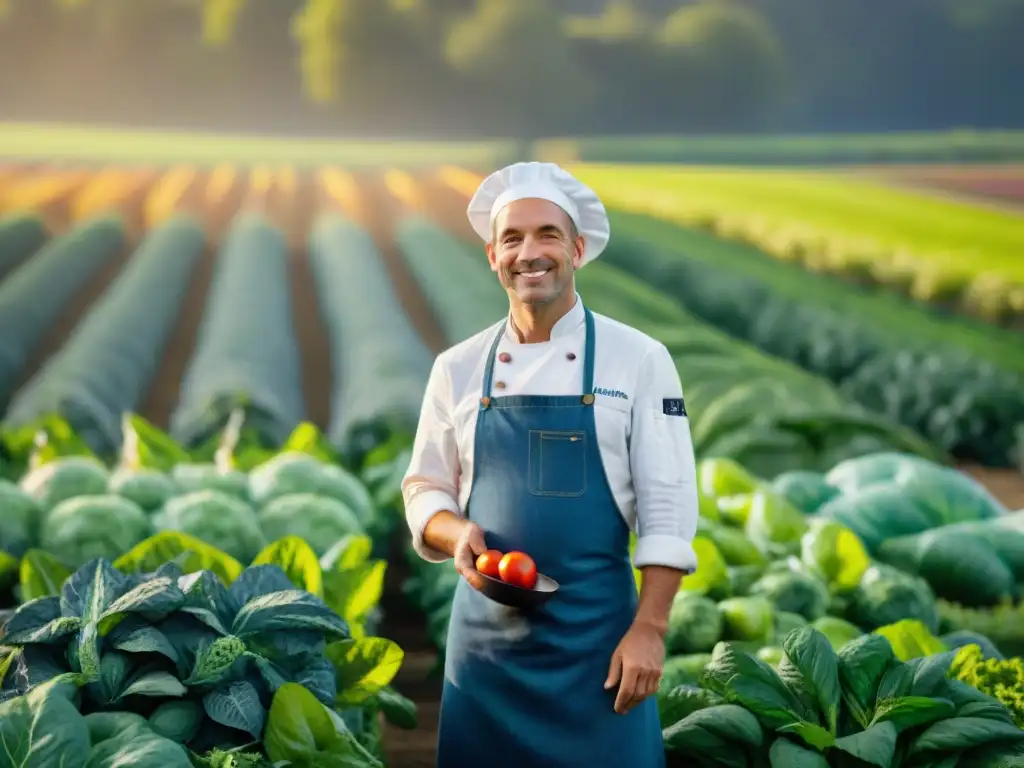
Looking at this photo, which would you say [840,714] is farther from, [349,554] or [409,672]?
[409,672]

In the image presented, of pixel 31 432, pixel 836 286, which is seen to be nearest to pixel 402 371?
pixel 31 432

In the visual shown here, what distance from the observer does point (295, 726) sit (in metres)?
2.01

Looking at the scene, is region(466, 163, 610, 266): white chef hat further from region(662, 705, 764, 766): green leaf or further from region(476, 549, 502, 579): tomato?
region(662, 705, 764, 766): green leaf

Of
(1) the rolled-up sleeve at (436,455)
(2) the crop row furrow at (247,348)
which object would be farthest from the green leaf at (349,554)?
(2) the crop row furrow at (247,348)

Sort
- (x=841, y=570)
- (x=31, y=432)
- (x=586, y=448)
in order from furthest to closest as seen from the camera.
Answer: (x=31, y=432), (x=841, y=570), (x=586, y=448)

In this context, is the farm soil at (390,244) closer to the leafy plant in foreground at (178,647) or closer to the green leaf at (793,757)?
the leafy plant in foreground at (178,647)

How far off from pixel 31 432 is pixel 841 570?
2790mm

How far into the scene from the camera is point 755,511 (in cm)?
341

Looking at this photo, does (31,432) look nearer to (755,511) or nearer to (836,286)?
(755,511)

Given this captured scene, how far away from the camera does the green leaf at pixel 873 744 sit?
2.10m

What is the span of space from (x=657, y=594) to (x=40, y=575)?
1.43 metres

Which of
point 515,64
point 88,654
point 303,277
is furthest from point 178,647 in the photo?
point 515,64

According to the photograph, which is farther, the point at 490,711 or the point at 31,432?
the point at 31,432

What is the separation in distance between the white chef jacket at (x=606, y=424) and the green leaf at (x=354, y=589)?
2.35 ft
